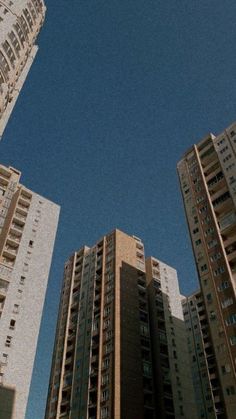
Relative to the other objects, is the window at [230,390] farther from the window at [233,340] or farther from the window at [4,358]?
the window at [4,358]

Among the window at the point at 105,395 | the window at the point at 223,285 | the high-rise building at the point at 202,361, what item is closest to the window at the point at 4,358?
the window at the point at 105,395

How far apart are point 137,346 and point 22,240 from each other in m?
27.2

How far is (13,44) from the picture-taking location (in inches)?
1505

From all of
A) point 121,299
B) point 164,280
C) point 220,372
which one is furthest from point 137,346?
point 220,372

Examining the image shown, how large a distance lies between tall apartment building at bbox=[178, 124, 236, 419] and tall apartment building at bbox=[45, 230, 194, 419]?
13.6m

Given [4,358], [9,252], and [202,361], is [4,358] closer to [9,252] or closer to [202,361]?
[9,252]

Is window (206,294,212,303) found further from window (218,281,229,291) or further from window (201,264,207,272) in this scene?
window (201,264,207,272)

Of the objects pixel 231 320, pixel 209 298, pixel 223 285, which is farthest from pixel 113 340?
pixel 231 320

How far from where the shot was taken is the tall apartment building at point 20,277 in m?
42.0

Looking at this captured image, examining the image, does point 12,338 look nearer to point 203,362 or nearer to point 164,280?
point 164,280

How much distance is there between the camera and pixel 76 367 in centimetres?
6719

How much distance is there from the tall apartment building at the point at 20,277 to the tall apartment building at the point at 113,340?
58.0 ft

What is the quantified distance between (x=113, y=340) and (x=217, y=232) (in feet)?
87.6

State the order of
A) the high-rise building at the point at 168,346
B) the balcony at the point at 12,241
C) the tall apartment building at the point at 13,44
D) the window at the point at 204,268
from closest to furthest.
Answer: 1. the tall apartment building at the point at 13,44
2. the window at the point at 204,268
3. the balcony at the point at 12,241
4. the high-rise building at the point at 168,346
